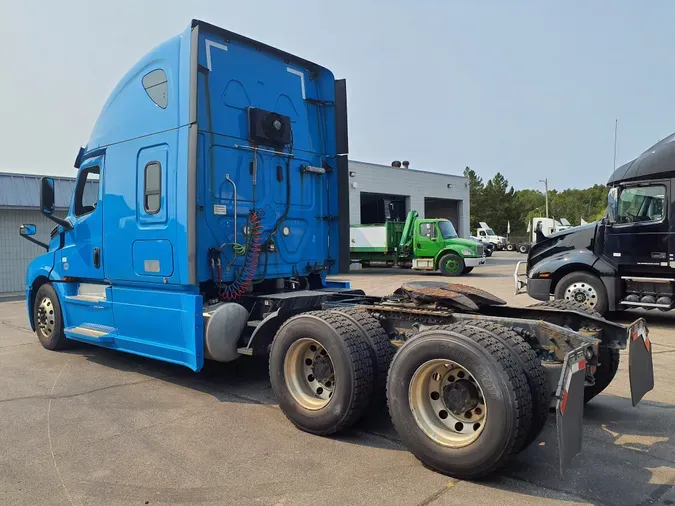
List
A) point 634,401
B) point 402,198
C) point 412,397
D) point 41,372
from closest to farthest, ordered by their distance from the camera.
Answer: point 412,397, point 634,401, point 41,372, point 402,198

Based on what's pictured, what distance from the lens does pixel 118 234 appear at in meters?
6.47

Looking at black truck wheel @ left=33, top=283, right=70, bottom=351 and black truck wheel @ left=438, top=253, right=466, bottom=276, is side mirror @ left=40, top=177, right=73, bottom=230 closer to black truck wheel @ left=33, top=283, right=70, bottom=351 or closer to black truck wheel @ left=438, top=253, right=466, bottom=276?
black truck wheel @ left=33, top=283, right=70, bottom=351

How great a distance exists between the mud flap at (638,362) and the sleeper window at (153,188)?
468 centimetres

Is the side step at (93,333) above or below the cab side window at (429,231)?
below

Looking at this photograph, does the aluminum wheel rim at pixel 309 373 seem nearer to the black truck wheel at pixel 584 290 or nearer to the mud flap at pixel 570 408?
the mud flap at pixel 570 408

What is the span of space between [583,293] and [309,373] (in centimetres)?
732

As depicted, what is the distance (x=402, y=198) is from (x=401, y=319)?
30971mm

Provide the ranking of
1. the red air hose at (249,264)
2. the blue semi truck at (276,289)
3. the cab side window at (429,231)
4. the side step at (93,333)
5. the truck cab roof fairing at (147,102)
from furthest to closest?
the cab side window at (429,231) < the side step at (93,333) < the red air hose at (249,264) < the truck cab roof fairing at (147,102) < the blue semi truck at (276,289)

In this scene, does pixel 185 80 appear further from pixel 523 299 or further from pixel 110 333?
pixel 523 299

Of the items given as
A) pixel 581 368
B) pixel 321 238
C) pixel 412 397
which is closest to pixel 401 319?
pixel 412 397

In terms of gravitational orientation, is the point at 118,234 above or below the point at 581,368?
above

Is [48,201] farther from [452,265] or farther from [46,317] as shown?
[452,265]

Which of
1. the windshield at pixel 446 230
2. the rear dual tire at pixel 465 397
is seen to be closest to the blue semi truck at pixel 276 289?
the rear dual tire at pixel 465 397

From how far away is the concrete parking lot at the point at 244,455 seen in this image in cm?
355
